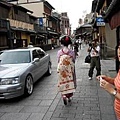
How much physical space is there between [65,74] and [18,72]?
5.23ft

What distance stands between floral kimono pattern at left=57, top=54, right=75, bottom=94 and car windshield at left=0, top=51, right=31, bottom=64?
254cm

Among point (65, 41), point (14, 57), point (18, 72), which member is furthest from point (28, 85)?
point (65, 41)

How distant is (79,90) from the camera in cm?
768

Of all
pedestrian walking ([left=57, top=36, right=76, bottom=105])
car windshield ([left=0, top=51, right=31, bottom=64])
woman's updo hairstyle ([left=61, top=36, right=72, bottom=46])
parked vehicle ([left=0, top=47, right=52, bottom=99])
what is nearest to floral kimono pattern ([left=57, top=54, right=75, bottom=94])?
pedestrian walking ([left=57, top=36, right=76, bottom=105])

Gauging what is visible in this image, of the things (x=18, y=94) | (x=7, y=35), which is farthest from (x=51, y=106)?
(x=7, y=35)

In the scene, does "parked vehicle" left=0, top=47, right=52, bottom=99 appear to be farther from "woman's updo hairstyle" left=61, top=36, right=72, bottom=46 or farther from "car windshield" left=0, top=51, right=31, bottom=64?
"woman's updo hairstyle" left=61, top=36, right=72, bottom=46

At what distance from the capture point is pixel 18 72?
6.69 metres

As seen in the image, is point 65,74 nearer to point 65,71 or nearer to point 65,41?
point 65,71

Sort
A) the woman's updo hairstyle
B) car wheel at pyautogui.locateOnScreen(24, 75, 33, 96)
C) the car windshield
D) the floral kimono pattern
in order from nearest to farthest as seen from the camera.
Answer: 1. the floral kimono pattern
2. the woman's updo hairstyle
3. car wheel at pyautogui.locateOnScreen(24, 75, 33, 96)
4. the car windshield

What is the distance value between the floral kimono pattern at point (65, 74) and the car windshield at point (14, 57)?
2544 mm

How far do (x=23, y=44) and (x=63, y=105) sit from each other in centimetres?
2678

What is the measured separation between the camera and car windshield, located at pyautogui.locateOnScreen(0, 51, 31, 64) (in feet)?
27.0

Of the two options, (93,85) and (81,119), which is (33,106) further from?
(93,85)

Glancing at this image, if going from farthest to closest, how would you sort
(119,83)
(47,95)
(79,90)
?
(79,90)
(47,95)
(119,83)
